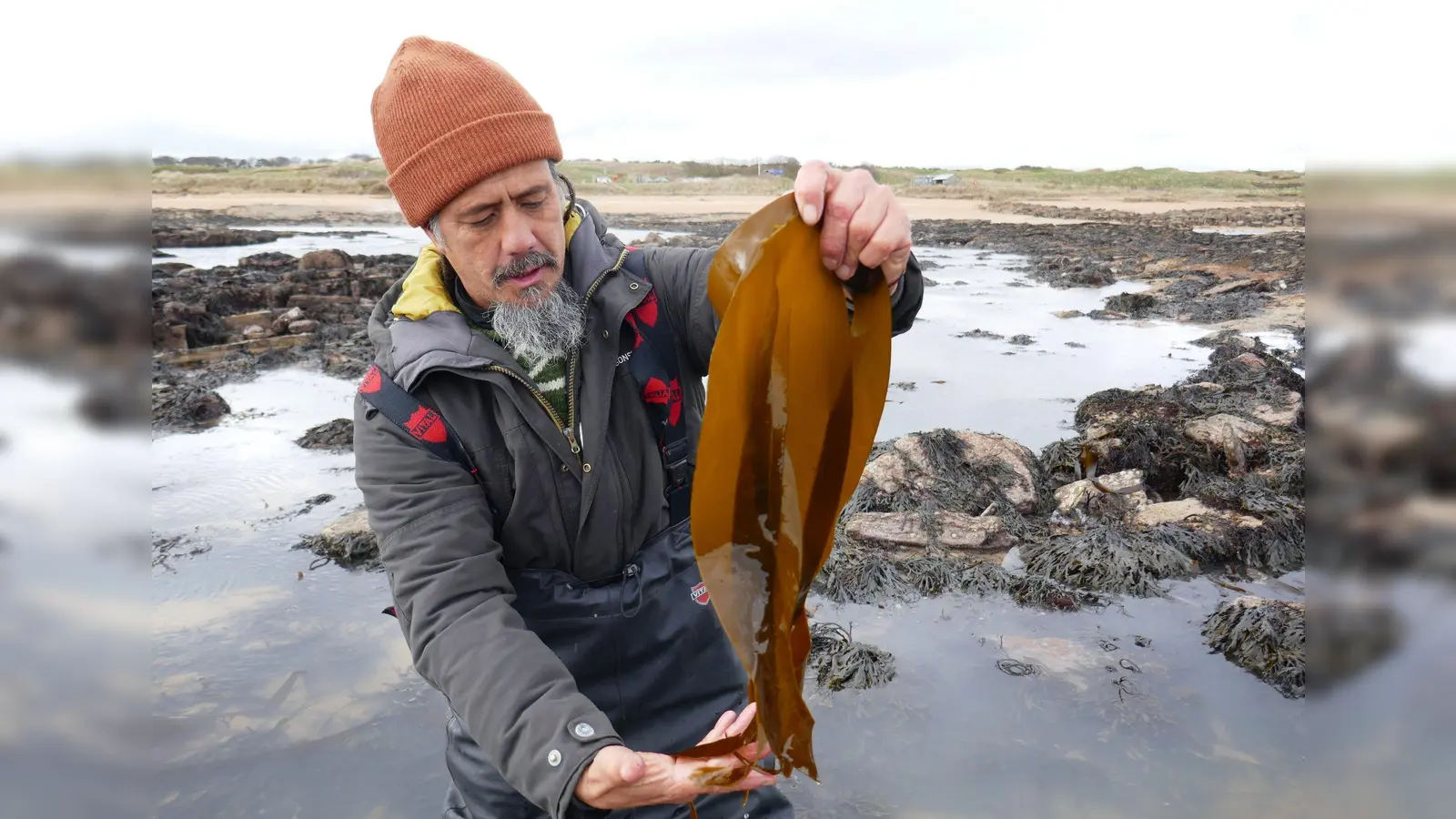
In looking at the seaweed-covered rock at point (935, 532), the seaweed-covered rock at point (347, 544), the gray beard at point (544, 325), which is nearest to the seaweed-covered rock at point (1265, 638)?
the seaweed-covered rock at point (935, 532)

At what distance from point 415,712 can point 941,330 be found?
31.3ft

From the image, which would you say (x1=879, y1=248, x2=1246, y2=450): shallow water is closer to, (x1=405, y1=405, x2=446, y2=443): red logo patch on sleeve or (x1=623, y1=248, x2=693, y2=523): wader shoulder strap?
(x1=623, y1=248, x2=693, y2=523): wader shoulder strap

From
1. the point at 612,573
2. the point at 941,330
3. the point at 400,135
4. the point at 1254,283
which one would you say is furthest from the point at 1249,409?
the point at 1254,283

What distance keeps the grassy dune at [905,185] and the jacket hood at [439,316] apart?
42752 mm

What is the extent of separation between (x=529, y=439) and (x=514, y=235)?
1.73 ft

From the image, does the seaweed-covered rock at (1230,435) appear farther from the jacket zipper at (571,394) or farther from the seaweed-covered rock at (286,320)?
the seaweed-covered rock at (286,320)

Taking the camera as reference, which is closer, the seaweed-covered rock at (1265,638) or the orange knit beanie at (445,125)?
the orange knit beanie at (445,125)

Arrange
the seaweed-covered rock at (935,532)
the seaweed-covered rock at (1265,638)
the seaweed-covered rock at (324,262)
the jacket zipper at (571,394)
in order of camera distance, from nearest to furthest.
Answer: the jacket zipper at (571,394) → the seaweed-covered rock at (1265,638) → the seaweed-covered rock at (935,532) → the seaweed-covered rock at (324,262)

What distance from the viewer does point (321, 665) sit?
14.1 ft

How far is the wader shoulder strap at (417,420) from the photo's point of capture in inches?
78.8

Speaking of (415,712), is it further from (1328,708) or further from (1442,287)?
(1442,287)

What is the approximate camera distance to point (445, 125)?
2.09m

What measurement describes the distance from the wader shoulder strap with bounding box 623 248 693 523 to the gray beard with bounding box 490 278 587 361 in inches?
5.9

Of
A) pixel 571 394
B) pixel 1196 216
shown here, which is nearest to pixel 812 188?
pixel 571 394
